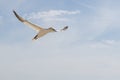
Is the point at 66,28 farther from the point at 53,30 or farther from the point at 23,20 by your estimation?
the point at 23,20

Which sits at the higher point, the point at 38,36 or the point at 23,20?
the point at 23,20

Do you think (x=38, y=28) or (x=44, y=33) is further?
(x=38, y=28)

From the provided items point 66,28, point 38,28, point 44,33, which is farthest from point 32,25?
point 66,28

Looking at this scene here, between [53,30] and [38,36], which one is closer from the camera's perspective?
[53,30]

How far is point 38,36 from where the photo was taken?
86.5 feet

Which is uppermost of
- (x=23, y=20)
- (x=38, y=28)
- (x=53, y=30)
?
(x=23, y=20)

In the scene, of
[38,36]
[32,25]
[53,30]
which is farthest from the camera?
[32,25]

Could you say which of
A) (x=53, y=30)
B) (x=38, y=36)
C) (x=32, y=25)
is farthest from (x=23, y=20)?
(x=53, y=30)

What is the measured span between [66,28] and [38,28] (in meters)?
4.56

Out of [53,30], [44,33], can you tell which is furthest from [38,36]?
[53,30]

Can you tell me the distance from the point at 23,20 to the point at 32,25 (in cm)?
202

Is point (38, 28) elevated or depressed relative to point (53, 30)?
elevated

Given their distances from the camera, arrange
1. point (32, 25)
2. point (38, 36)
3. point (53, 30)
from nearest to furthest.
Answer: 1. point (53, 30)
2. point (38, 36)
3. point (32, 25)

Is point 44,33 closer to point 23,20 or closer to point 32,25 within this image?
point 32,25
